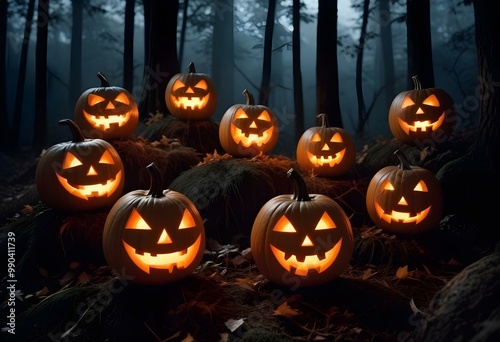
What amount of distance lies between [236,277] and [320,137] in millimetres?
2228

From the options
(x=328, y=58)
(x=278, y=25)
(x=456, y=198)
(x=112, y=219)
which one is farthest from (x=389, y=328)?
(x=278, y=25)

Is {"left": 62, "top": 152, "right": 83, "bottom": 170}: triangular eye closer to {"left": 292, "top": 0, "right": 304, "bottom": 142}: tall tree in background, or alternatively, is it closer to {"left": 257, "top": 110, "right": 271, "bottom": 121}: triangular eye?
{"left": 257, "top": 110, "right": 271, "bottom": 121}: triangular eye

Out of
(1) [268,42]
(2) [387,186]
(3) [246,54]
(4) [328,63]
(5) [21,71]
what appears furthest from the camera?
(3) [246,54]

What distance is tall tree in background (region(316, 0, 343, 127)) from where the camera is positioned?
23.3 ft

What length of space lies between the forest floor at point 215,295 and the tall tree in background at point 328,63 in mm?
2811

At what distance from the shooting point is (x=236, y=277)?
13.3 ft

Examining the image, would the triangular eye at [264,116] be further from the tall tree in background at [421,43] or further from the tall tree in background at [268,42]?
the tall tree in background at [268,42]

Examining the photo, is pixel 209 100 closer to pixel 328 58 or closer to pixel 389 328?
pixel 328 58

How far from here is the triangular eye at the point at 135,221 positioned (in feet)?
10.8

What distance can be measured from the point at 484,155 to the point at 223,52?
1075cm

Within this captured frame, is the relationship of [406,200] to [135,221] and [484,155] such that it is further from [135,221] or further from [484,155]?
[135,221]

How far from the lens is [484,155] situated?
199 inches

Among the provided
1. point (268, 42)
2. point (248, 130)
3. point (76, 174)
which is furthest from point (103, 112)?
point (268, 42)

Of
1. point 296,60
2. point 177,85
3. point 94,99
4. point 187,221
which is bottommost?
point 187,221
